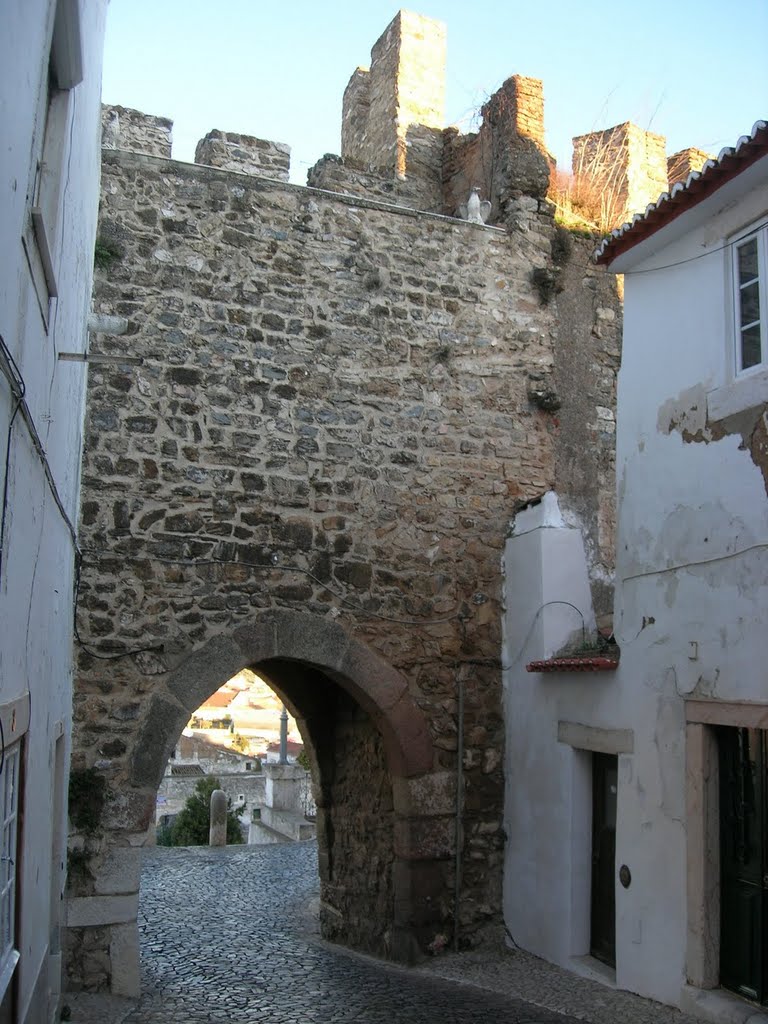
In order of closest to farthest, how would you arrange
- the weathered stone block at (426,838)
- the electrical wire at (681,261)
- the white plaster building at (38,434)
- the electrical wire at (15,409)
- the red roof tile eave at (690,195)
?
1. the electrical wire at (15,409)
2. the white plaster building at (38,434)
3. the red roof tile eave at (690,195)
4. the electrical wire at (681,261)
5. the weathered stone block at (426,838)

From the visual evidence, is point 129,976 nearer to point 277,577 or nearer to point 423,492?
point 277,577

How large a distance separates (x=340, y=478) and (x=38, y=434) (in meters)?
3.85

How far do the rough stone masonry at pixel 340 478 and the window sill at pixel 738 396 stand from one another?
268 centimetres

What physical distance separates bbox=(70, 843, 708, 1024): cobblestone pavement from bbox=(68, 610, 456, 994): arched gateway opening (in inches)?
11.9

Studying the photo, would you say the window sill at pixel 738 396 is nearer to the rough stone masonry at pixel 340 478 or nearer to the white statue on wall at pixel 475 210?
the rough stone masonry at pixel 340 478

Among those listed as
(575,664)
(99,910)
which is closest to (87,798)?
(99,910)

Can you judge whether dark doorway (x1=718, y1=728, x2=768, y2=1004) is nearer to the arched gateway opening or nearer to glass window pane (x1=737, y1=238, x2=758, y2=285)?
glass window pane (x1=737, y1=238, x2=758, y2=285)

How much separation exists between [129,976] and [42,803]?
95.7 inches

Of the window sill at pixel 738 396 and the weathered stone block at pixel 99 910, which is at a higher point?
the window sill at pixel 738 396

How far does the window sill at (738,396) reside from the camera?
549 centimetres

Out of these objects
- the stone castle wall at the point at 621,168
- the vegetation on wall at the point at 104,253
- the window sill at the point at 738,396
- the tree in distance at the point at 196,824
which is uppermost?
the stone castle wall at the point at 621,168

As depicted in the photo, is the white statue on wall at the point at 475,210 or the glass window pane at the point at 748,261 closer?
the glass window pane at the point at 748,261

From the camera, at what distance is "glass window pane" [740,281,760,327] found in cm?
570

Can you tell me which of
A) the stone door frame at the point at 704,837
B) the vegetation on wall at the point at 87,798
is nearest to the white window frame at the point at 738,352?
the stone door frame at the point at 704,837
